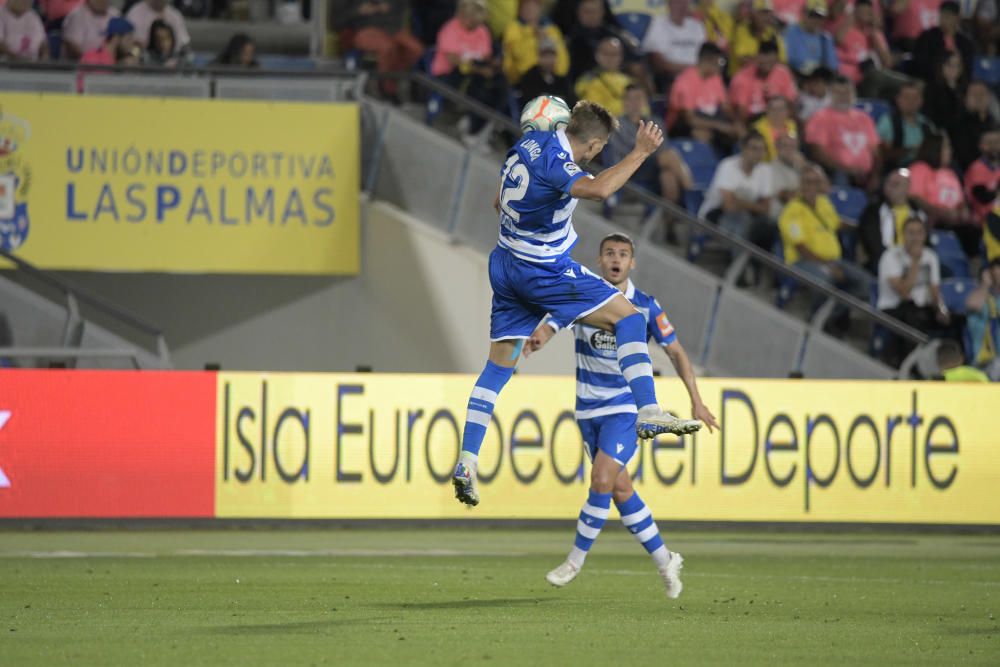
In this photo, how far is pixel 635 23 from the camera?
22.1 metres

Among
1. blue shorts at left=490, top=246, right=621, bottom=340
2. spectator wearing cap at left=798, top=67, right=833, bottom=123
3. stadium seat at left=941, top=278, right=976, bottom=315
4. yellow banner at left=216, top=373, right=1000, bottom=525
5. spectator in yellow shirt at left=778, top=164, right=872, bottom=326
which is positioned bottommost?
yellow banner at left=216, top=373, right=1000, bottom=525

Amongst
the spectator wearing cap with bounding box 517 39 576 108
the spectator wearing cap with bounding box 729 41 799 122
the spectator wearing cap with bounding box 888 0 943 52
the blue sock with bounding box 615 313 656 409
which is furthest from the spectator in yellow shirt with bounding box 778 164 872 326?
the blue sock with bounding box 615 313 656 409

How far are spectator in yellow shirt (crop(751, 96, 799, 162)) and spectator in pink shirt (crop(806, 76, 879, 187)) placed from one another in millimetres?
734

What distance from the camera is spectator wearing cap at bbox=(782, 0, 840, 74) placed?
21969mm

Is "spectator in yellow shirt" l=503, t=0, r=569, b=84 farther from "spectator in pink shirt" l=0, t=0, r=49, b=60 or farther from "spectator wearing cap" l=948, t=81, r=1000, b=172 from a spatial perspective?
"spectator wearing cap" l=948, t=81, r=1000, b=172

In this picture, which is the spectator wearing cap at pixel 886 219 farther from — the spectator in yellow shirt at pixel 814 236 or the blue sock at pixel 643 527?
the blue sock at pixel 643 527

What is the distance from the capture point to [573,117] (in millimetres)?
9375

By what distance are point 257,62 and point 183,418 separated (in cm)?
541

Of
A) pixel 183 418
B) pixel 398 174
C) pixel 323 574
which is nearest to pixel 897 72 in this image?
pixel 398 174

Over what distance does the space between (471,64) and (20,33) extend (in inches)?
186

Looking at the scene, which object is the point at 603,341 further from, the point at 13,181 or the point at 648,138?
the point at 13,181

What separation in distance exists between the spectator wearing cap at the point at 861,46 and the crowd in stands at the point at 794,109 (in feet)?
0.07

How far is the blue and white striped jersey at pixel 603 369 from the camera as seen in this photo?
33.8 feet

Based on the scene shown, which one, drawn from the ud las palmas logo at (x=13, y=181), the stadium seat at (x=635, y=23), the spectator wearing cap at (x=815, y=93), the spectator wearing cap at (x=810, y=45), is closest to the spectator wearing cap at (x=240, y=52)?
the ud las palmas logo at (x=13, y=181)
